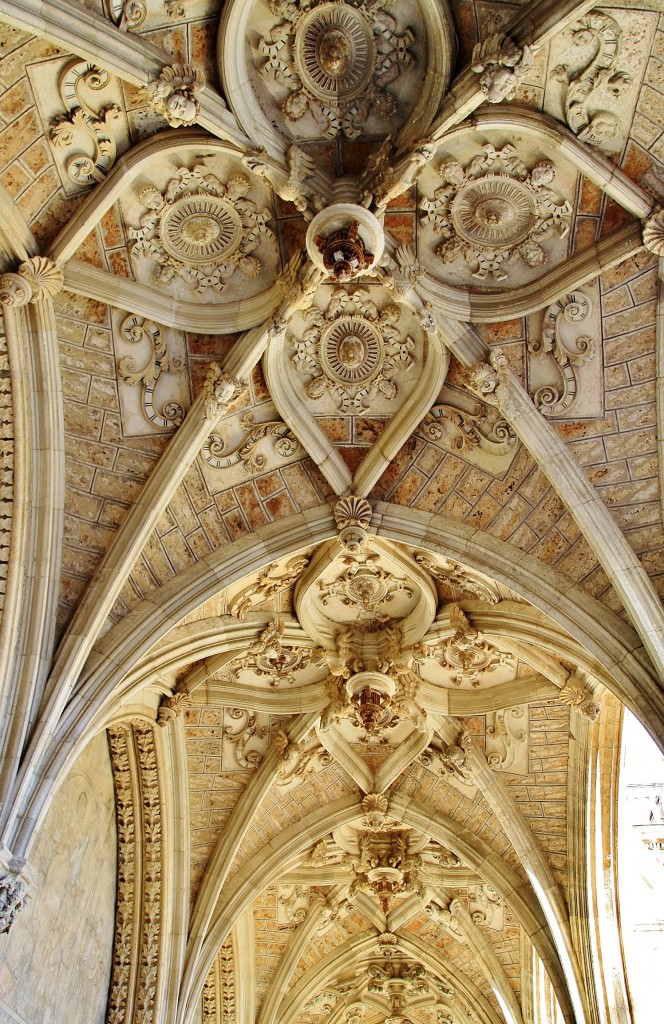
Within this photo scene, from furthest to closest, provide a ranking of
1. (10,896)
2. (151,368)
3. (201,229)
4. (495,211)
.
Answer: (151,368) < (201,229) < (495,211) < (10,896)

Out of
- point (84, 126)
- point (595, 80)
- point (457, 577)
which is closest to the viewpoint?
point (595, 80)

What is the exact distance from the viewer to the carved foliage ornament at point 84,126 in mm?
8242

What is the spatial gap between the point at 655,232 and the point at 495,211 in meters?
1.45

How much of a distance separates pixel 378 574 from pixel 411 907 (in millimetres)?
7783

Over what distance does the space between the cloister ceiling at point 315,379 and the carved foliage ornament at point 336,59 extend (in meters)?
0.03

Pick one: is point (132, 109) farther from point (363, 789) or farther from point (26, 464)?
point (363, 789)

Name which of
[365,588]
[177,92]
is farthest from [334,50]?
[365,588]

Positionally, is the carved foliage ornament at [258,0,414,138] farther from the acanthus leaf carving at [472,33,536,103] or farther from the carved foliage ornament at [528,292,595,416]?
the carved foliage ornament at [528,292,595,416]

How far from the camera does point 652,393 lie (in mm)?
9586

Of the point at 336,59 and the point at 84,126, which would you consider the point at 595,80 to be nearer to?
the point at 336,59

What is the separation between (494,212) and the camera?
30.7 ft

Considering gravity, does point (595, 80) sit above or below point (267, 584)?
above

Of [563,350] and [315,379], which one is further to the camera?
[315,379]

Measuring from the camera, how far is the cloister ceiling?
845 cm
